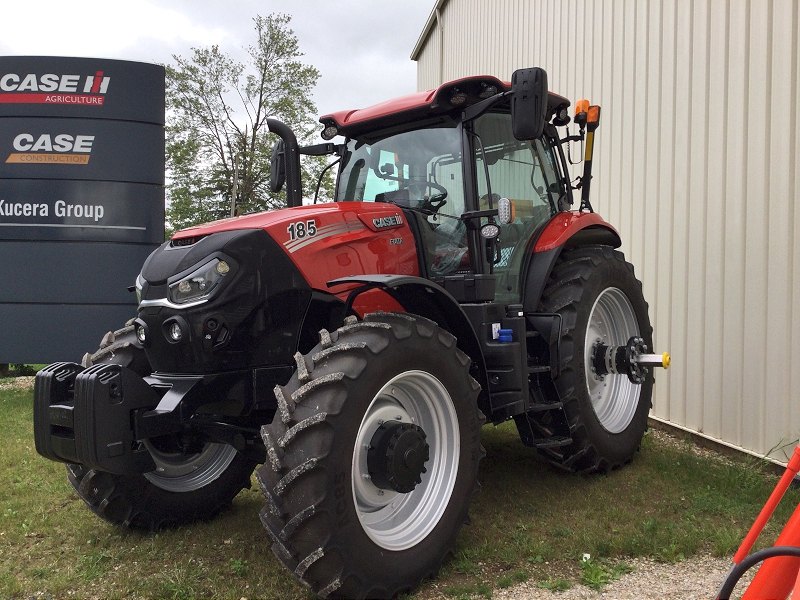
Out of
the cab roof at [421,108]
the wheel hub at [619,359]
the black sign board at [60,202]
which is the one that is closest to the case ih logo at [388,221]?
the cab roof at [421,108]

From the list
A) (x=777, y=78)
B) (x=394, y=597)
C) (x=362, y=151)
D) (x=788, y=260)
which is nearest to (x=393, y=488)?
(x=394, y=597)

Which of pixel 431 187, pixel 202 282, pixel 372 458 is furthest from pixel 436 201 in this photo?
pixel 372 458

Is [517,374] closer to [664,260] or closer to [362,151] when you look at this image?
[362,151]

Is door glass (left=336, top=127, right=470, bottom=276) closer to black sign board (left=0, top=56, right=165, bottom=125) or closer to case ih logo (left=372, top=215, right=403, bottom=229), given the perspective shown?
case ih logo (left=372, top=215, right=403, bottom=229)

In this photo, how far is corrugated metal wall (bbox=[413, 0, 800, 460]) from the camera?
15.6 ft

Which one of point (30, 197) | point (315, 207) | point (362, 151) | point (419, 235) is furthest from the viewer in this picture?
point (30, 197)

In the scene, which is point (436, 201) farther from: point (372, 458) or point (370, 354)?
point (372, 458)

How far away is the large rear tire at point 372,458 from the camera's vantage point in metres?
2.77

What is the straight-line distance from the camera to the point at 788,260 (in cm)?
471

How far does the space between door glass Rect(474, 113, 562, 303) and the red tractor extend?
16 mm

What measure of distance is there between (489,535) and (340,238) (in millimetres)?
1760

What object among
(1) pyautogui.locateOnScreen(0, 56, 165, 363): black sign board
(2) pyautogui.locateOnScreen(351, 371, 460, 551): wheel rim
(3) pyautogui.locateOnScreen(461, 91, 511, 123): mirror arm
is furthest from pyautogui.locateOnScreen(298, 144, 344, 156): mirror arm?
(1) pyautogui.locateOnScreen(0, 56, 165, 363): black sign board

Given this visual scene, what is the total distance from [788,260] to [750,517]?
176 centimetres

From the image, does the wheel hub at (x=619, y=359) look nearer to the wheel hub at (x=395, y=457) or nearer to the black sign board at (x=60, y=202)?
the wheel hub at (x=395, y=457)
